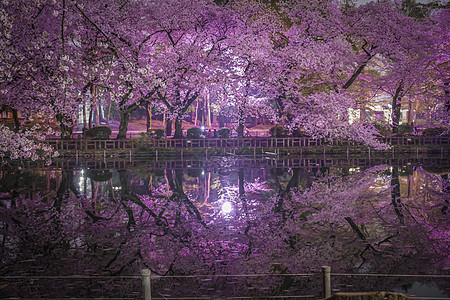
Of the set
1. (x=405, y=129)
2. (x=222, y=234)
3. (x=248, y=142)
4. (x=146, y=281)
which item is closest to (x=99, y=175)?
(x=222, y=234)

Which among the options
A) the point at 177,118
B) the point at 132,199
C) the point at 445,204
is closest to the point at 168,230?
the point at 132,199

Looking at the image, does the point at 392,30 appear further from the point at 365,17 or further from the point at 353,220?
the point at 353,220

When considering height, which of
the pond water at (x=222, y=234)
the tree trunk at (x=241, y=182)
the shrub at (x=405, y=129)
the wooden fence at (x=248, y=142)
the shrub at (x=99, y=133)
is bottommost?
the pond water at (x=222, y=234)

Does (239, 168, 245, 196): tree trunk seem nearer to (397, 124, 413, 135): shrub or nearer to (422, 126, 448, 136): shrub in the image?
(422, 126, 448, 136): shrub

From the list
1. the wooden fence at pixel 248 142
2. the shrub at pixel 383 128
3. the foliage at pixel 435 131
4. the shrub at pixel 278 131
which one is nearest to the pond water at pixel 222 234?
the wooden fence at pixel 248 142

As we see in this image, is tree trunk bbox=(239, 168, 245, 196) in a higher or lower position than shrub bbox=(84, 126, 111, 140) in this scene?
lower

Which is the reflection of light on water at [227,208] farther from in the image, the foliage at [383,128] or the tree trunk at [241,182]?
the foliage at [383,128]

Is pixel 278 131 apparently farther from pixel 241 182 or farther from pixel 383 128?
pixel 241 182

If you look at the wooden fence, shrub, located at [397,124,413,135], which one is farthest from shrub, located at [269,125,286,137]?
shrub, located at [397,124,413,135]

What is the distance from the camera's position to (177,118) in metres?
34.1

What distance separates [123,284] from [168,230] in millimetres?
3666

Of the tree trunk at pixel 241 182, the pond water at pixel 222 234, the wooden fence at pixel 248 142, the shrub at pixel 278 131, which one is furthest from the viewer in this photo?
the shrub at pixel 278 131

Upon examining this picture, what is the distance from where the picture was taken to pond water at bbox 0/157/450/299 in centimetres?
731

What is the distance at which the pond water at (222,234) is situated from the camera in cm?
731
